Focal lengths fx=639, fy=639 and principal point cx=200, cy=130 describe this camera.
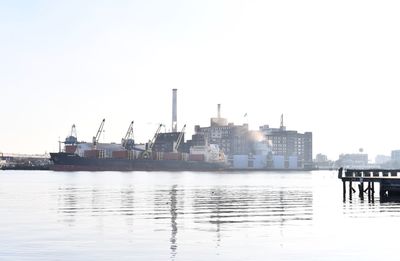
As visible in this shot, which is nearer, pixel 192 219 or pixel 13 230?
pixel 13 230

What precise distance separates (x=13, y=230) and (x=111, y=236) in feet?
23.0

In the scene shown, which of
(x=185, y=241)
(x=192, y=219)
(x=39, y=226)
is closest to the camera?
(x=185, y=241)

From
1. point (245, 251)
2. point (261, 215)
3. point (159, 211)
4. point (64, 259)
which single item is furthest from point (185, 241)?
point (159, 211)

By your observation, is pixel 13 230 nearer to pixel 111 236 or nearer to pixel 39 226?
pixel 39 226

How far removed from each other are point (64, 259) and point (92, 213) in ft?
82.0

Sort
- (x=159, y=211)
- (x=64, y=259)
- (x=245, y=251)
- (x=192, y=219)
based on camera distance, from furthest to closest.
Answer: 1. (x=159, y=211)
2. (x=192, y=219)
3. (x=245, y=251)
4. (x=64, y=259)

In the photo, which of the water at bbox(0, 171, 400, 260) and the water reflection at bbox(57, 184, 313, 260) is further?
the water reflection at bbox(57, 184, 313, 260)

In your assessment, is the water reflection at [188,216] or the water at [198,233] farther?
the water reflection at [188,216]

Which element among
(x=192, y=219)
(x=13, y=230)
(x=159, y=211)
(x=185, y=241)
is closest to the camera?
(x=185, y=241)

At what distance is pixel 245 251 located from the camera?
103 ft

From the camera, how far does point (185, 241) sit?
35000mm

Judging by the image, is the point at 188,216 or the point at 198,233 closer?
the point at 198,233

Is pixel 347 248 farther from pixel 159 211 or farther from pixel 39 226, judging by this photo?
pixel 159 211

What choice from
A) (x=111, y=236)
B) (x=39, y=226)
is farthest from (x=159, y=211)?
(x=111, y=236)
